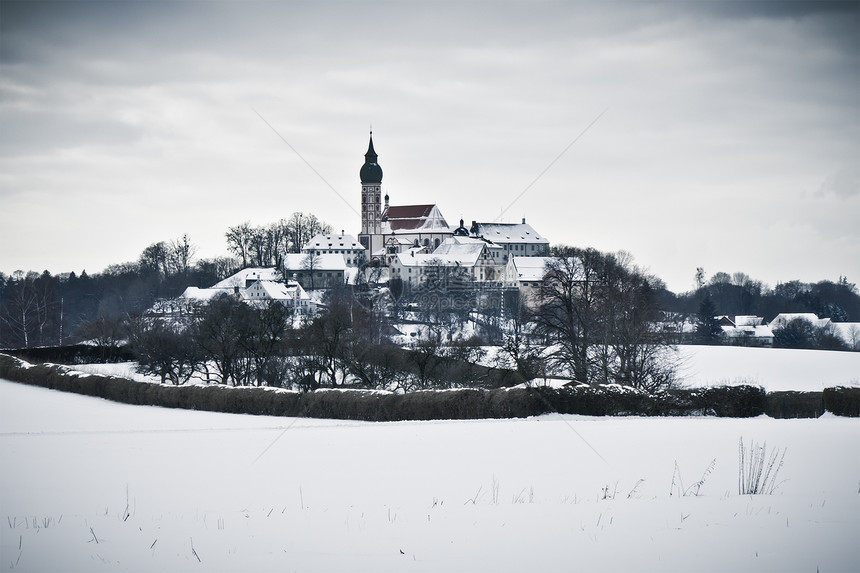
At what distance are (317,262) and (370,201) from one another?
32.7m

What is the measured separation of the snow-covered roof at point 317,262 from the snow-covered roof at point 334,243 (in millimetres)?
2923

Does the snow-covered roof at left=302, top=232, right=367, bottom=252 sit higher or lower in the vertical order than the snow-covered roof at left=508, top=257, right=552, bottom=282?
higher

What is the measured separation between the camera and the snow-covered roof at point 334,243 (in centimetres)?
15761

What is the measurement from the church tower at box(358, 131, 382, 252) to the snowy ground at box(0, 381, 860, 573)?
153188 mm

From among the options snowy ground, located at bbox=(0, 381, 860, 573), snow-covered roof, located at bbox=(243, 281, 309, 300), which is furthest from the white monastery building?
snowy ground, located at bbox=(0, 381, 860, 573)

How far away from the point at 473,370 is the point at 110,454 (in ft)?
87.6

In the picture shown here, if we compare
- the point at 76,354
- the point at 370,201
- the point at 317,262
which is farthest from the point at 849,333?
the point at 370,201

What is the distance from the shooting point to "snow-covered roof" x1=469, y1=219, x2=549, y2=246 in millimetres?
190750

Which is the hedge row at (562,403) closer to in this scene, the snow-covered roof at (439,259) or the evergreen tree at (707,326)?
the evergreen tree at (707,326)

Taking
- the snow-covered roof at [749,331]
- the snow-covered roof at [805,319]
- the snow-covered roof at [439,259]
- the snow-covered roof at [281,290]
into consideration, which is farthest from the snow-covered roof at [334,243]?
the snow-covered roof at [805,319]

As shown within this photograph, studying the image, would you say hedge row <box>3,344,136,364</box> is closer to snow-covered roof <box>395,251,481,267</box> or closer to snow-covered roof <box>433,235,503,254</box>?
snow-covered roof <box>395,251,481,267</box>

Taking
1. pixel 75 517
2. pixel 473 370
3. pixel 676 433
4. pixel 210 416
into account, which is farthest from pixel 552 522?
pixel 473 370

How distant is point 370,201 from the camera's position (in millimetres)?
175875

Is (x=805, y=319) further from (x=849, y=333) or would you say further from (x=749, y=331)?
(x=749, y=331)
